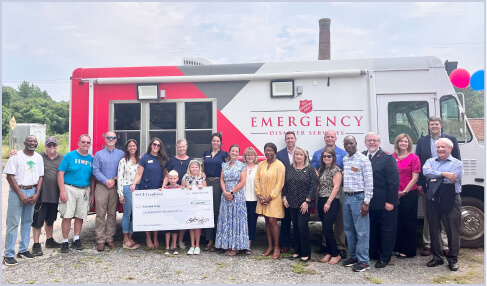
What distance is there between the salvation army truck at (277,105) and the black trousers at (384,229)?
129cm

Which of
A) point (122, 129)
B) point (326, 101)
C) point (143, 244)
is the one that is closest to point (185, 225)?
point (143, 244)

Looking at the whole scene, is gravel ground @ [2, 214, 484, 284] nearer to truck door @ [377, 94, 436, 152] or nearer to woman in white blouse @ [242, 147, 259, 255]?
woman in white blouse @ [242, 147, 259, 255]

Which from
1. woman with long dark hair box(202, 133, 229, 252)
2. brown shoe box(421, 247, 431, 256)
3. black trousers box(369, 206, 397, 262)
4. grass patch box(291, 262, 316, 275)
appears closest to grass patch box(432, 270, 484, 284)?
black trousers box(369, 206, 397, 262)

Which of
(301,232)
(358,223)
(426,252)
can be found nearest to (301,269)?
(301,232)

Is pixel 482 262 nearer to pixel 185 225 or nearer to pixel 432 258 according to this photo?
pixel 432 258

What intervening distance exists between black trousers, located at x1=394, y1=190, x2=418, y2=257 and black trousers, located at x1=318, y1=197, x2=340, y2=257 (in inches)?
39.5

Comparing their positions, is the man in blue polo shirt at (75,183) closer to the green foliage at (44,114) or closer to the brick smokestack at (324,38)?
the brick smokestack at (324,38)

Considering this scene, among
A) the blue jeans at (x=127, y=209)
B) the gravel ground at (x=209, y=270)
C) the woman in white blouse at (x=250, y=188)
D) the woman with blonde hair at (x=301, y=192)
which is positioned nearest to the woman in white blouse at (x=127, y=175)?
the blue jeans at (x=127, y=209)

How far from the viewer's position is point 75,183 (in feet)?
18.4

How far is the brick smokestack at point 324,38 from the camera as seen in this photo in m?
18.8

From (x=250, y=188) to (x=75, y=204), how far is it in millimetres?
2791

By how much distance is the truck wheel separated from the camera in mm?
5738

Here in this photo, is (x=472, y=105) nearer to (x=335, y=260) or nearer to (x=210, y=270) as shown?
(x=335, y=260)

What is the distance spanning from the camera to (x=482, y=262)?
17.2 ft
